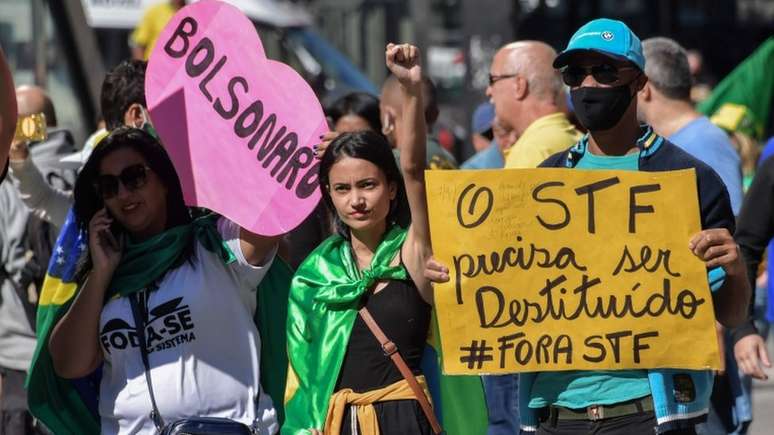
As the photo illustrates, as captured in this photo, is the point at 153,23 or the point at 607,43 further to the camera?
the point at 153,23

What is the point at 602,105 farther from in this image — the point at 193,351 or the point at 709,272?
the point at 193,351

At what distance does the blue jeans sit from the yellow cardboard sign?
8.48ft

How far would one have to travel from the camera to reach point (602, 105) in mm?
4668

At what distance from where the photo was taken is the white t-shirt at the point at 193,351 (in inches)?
197

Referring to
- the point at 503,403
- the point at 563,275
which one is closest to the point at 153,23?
the point at 503,403

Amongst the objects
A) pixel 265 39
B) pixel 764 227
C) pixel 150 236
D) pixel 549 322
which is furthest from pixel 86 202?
pixel 265 39

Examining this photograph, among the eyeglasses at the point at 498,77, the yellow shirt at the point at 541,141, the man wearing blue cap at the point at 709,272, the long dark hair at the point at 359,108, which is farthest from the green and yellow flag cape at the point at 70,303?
the long dark hair at the point at 359,108

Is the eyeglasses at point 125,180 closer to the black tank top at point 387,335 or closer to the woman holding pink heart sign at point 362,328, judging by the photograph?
the woman holding pink heart sign at point 362,328

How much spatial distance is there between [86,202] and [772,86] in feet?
22.1

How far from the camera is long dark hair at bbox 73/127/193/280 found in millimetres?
5242

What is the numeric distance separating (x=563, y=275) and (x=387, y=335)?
62cm

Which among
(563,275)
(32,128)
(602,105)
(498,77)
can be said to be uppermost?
(498,77)

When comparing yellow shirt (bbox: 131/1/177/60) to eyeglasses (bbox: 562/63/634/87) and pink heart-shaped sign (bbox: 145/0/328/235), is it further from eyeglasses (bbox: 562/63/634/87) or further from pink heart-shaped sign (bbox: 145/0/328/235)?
eyeglasses (bbox: 562/63/634/87)

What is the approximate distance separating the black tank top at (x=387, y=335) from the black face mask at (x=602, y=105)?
76 cm
